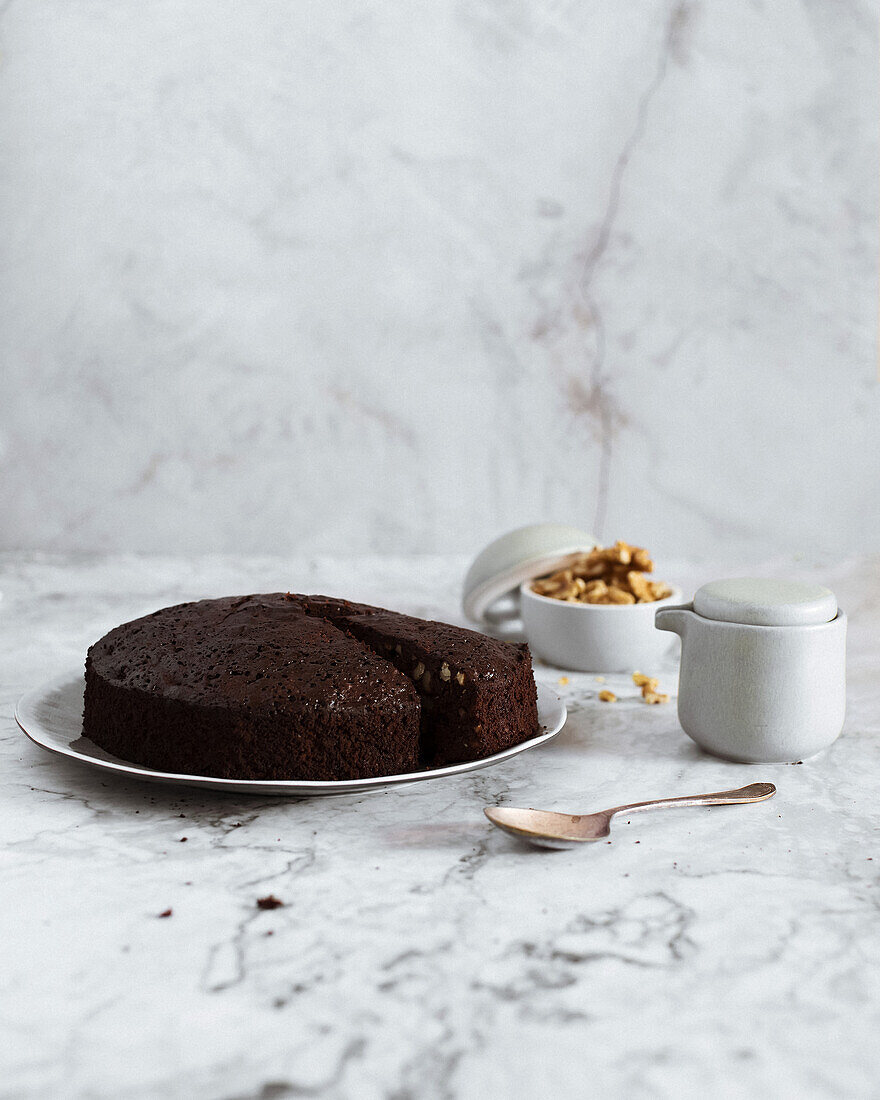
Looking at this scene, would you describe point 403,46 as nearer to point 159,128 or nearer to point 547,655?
point 159,128

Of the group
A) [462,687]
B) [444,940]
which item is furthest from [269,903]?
[462,687]

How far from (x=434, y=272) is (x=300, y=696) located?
1114 mm

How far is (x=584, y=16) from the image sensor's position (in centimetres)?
163

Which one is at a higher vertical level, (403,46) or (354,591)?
(403,46)

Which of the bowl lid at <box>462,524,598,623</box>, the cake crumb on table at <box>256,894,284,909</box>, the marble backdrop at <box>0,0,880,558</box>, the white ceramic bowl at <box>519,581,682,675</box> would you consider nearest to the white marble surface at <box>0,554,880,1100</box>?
the cake crumb on table at <box>256,894,284,909</box>

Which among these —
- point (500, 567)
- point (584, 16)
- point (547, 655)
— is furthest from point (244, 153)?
point (547, 655)

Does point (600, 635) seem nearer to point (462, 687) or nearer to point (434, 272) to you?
point (462, 687)

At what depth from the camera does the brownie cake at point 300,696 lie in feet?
2.35

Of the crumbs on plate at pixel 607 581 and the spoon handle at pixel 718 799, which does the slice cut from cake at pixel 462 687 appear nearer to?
the spoon handle at pixel 718 799

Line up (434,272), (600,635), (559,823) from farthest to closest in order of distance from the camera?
(434,272), (600,635), (559,823)

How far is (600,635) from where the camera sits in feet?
3.58

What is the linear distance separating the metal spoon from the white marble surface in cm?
1

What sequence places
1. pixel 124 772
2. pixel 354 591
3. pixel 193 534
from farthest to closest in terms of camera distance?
pixel 193 534
pixel 354 591
pixel 124 772

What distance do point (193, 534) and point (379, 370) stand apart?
414mm
